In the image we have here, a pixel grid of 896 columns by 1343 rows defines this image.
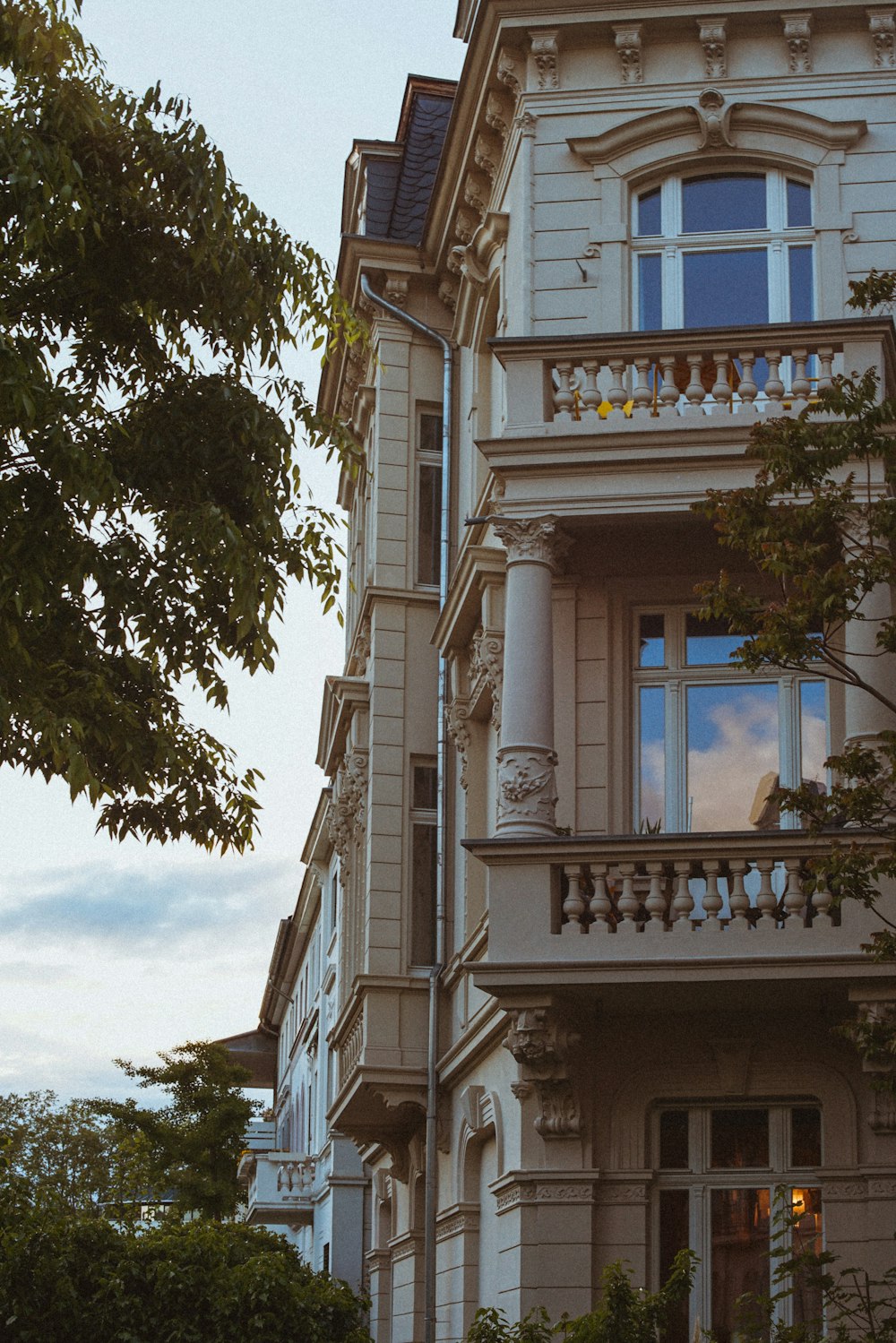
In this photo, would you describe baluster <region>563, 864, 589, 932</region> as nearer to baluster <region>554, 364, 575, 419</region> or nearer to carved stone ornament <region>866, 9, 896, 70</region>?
baluster <region>554, 364, 575, 419</region>

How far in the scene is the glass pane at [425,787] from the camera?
72.3 feet

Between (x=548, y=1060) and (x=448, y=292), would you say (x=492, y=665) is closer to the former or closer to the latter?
(x=548, y=1060)

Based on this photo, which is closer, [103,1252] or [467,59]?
[103,1252]

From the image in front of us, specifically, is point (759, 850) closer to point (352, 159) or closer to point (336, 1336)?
point (336, 1336)

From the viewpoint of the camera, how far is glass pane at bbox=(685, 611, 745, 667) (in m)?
16.4

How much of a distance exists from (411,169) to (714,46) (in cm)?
773

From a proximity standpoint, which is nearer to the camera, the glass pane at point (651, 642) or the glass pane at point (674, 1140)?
the glass pane at point (674, 1140)

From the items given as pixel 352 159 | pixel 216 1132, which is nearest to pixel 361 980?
pixel 352 159

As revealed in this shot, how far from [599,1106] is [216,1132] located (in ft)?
115

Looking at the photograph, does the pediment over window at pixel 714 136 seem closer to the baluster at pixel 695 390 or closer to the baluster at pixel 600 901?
the baluster at pixel 695 390

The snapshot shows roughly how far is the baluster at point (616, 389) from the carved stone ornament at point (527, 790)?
2.99 meters

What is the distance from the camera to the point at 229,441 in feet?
41.3

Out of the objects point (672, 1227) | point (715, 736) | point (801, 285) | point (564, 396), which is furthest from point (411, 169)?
point (672, 1227)

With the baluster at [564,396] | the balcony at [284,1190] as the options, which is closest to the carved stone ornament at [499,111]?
the baluster at [564,396]
